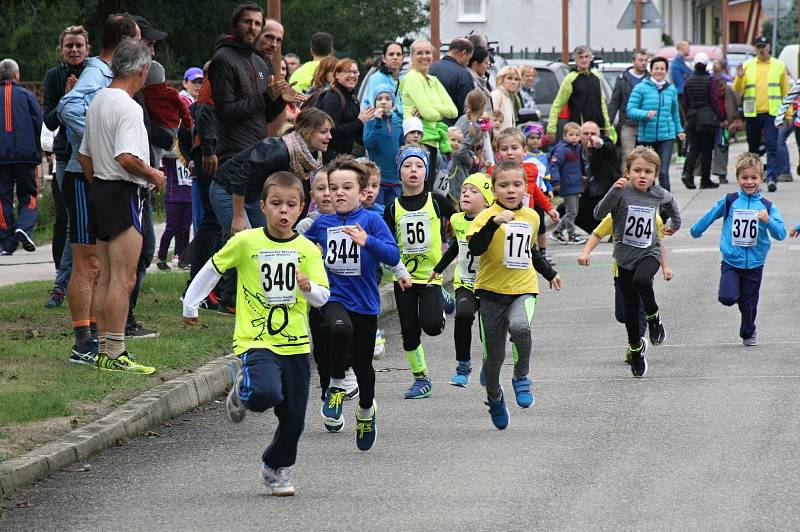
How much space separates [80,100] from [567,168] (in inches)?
348

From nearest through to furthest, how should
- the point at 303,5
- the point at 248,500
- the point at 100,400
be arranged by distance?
the point at 248,500 < the point at 100,400 < the point at 303,5

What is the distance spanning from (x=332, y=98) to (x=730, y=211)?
12.2 ft

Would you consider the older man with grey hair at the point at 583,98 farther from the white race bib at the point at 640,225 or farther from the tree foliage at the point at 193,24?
the white race bib at the point at 640,225

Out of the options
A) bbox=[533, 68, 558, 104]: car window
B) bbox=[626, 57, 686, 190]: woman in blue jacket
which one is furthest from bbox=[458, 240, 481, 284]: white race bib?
bbox=[533, 68, 558, 104]: car window

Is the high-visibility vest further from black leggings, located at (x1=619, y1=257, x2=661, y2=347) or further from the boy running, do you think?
the boy running

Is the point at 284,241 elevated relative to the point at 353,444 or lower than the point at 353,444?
elevated

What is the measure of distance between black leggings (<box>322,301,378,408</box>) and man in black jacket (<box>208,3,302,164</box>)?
3.31 meters

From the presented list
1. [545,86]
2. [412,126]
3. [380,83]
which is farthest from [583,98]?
[412,126]

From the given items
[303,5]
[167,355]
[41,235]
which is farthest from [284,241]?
[303,5]

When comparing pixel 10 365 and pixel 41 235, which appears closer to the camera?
pixel 10 365

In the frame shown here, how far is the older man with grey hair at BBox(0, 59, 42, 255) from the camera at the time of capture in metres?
16.8

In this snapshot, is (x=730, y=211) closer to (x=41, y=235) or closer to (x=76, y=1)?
(x=41, y=235)

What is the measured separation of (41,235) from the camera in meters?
19.1

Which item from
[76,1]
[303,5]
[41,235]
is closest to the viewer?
[41,235]
